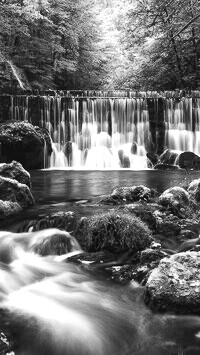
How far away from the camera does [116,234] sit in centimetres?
564

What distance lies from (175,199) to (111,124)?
11714 millimetres

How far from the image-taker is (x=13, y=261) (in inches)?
221

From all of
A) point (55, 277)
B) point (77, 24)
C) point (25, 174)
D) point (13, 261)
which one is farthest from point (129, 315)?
point (77, 24)

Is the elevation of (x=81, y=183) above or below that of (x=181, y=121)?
below

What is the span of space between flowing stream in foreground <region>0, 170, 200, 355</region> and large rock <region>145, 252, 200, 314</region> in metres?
0.10

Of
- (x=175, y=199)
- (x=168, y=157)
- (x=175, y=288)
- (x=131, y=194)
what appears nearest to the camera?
(x=175, y=288)

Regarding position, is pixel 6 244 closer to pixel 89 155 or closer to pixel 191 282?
pixel 191 282

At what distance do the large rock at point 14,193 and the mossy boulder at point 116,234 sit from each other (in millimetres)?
2651

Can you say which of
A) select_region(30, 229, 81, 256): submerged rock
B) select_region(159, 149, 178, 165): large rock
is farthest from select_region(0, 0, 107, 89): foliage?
select_region(30, 229, 81, 256): submerged rock

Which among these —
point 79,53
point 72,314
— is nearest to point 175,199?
point 72,314

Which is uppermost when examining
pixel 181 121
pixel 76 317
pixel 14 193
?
pixel 181 121

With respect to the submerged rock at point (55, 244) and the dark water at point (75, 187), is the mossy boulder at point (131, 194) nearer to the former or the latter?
the dark water at point (75, 187)

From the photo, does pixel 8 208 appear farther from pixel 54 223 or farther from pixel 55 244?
pixel 55 244

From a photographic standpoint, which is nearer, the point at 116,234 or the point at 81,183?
the point at 116,234
